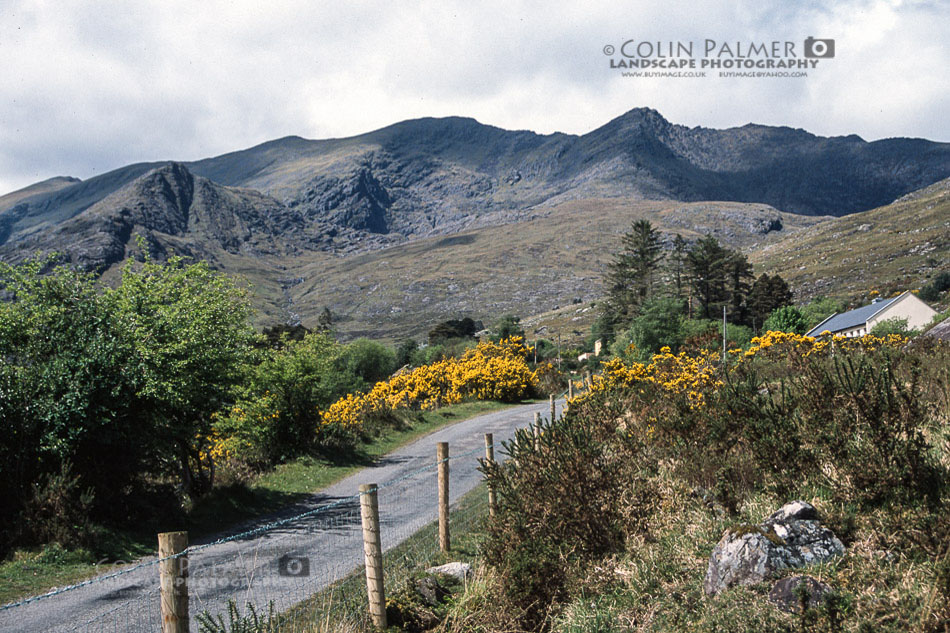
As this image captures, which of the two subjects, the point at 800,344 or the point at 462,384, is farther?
the point at 462,384

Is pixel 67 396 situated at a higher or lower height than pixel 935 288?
higher

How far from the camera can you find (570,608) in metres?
5.34

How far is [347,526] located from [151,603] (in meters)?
4.09

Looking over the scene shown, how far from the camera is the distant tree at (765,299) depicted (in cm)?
6544

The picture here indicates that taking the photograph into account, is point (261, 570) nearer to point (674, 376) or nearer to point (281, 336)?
point (674, 376)

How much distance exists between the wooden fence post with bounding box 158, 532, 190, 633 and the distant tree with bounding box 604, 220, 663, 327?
203ft

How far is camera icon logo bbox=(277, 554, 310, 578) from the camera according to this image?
8.38m

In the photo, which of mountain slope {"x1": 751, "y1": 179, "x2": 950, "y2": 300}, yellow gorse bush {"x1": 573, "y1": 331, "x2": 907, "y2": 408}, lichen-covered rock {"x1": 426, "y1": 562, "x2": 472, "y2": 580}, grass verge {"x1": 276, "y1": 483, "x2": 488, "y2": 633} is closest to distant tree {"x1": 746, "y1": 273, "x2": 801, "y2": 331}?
mountain slope {"x1": 751, "y1": 179, "x2": 950, "y2": 300}

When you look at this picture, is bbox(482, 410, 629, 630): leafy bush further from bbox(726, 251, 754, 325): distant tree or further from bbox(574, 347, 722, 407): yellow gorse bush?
bbox(726, 251, 754, 325): distant tree

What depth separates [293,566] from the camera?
8719 mm

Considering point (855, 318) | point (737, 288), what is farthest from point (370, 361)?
point (855, 318)

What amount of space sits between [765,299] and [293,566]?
65288 millimetres

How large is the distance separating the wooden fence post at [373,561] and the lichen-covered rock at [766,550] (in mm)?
2591

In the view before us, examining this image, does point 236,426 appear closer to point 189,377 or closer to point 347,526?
point 189,377
